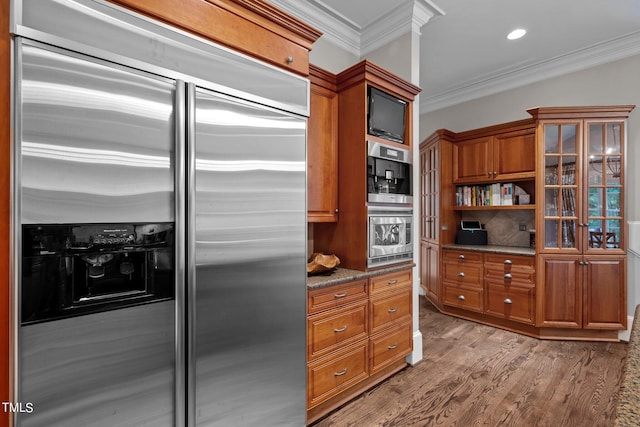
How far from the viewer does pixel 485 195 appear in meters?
3.91

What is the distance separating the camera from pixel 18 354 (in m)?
1.02

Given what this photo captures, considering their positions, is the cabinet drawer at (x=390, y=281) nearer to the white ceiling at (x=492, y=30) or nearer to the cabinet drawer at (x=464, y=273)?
the cabinet drawer at (x=464, y=273)

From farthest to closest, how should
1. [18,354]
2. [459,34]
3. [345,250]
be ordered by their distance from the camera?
[459,34], [345,250], [18,354]

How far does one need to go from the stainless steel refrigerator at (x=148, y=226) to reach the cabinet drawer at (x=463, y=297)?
9.16ft

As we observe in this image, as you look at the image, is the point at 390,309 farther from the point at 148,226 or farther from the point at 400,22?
the point at 400,22

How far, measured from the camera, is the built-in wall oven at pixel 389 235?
2.29 meters

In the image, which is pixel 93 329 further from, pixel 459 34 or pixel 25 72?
pixel 459 34

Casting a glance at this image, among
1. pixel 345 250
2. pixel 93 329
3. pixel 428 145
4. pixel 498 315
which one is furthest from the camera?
pixel 428 145

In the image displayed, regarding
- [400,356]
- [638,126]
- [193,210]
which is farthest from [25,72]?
[638,126]

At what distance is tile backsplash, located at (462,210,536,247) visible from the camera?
383 cm

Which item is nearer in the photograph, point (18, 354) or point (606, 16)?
point (18, 354)

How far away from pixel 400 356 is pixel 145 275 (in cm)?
205

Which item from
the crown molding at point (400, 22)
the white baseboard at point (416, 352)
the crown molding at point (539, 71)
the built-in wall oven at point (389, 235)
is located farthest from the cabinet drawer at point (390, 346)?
the crown molding at point (539, 71)

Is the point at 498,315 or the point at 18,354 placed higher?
the point at 18,354
